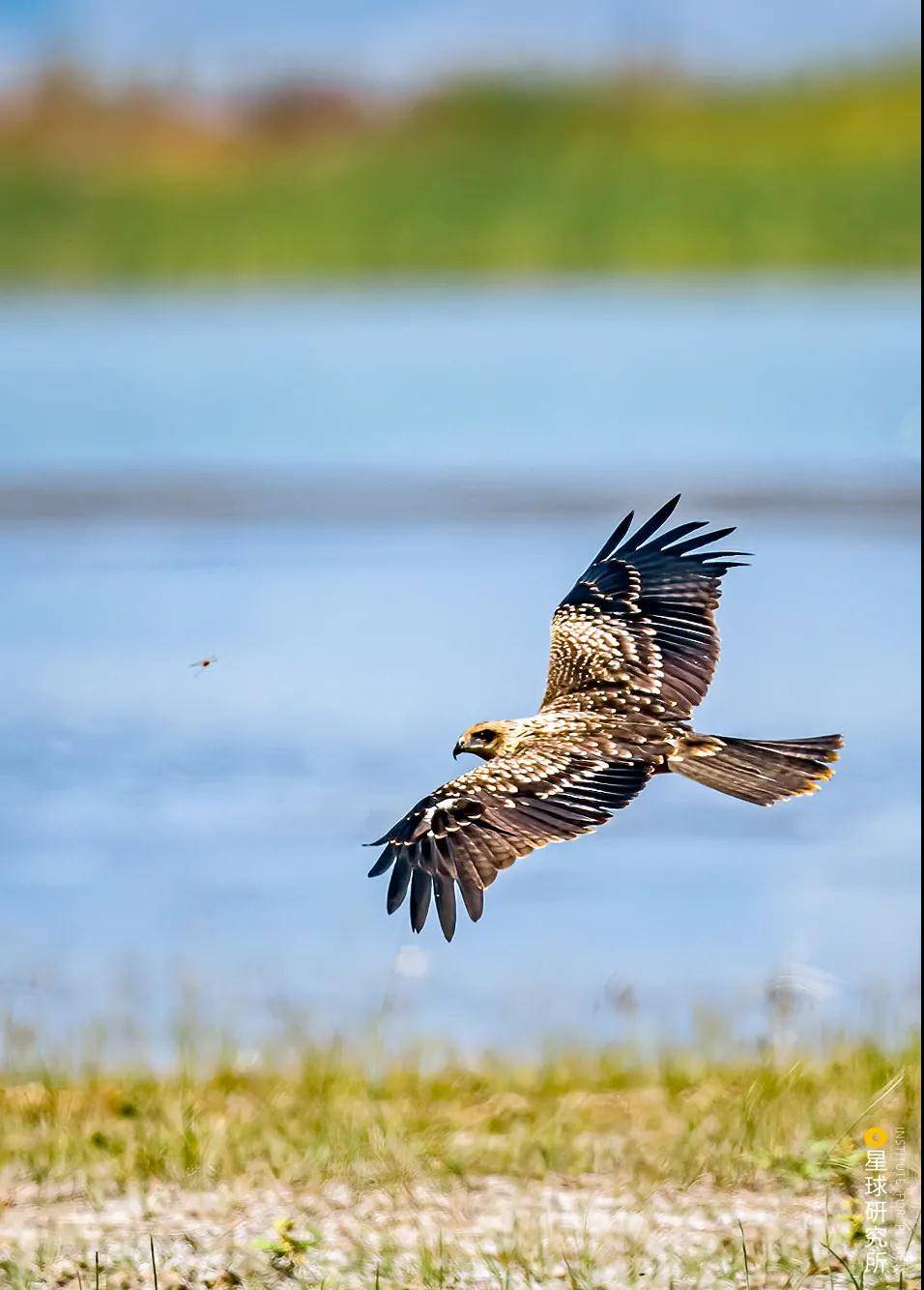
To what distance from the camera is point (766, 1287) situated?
3.54 metres

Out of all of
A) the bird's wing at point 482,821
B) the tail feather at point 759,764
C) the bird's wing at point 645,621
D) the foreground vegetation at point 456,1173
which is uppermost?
the bird's wing at point 645,621

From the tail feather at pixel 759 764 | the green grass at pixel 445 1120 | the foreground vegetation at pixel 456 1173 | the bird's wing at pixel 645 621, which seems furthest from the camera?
the green grass at pixel 445 1120

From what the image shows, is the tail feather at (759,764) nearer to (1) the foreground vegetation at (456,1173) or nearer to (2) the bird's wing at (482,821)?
(2) the bird's wing at (482,821)

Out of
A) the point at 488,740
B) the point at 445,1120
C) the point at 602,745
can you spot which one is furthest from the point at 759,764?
the point at 445,1120

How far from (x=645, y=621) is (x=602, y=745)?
359mm

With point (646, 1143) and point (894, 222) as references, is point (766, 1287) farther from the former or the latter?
point (894, 222)

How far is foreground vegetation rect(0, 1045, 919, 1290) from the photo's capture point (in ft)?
11.8

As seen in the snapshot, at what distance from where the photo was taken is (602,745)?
8.59ft

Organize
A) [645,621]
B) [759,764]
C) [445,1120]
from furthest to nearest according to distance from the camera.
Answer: [445,1120] < [645,621] < [759,764]

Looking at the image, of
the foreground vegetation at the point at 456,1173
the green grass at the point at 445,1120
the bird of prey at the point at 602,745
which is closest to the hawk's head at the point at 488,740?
the bird of prey at the point at 602,745

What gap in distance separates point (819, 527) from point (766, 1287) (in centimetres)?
831

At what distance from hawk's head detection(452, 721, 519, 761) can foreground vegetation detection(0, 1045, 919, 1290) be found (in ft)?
4.11

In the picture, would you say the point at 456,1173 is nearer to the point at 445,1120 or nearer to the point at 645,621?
the point at 445,1120

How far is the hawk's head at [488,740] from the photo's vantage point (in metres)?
2.59
